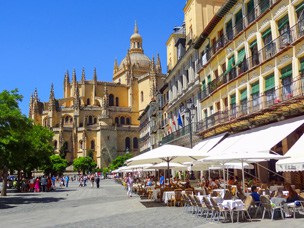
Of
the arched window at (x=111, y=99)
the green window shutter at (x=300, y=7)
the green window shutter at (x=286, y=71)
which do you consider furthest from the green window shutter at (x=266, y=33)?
the arched window at (x=111, y=99)

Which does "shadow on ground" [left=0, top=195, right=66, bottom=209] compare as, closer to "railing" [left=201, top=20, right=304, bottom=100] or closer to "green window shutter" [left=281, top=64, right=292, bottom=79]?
"railing" [left=201, top=20, right=304, bottom=100]

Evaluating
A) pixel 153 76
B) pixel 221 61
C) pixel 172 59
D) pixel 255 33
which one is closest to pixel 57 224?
pixel 255 33

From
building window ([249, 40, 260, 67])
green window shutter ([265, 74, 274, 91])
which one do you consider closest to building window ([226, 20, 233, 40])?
building window ([249, 40, 260, 67])

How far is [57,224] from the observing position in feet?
38.1

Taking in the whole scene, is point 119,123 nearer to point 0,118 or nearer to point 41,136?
point 41,136

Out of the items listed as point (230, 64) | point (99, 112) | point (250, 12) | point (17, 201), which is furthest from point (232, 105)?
point (99, 112)

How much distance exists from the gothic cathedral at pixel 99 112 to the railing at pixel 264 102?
65.9m

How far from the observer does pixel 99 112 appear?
94.6 meters

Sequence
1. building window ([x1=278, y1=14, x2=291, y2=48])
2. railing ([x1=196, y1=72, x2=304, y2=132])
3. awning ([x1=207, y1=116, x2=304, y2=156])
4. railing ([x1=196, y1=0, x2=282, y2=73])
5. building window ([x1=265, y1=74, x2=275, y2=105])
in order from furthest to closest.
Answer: railing ([x1=196, y1=0, x2=282, y2=73])
building window ([x1=265, y1=74, x2=275, y2=105])
building window ([x1=278, y1=14, x2=291, y2=48])
railing ([x1=196, y1=72, x2=304, y2=132])
awning ([x1=207, y1=116, x2=304, y2=156])

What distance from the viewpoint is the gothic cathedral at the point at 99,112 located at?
8969cm

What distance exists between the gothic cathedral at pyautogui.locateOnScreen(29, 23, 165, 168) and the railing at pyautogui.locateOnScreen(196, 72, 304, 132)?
65890mm

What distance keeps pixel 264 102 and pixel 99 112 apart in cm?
7838

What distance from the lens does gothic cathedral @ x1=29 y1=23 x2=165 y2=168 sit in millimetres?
89688

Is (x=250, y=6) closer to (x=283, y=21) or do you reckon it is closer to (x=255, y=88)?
(x=283, y=21)
